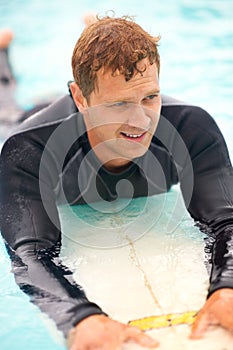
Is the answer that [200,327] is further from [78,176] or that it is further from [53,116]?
[53,116]

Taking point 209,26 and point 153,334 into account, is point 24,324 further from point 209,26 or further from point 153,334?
point 209,26

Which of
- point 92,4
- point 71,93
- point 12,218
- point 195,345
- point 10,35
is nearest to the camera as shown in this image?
point 195,345

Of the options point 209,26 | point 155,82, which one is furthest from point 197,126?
point 209,26

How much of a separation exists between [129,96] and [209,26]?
133 inches

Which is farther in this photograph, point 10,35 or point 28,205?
point 10,35

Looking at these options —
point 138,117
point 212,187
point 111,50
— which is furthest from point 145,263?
point 111,50

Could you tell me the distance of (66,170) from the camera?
2342 millimetres

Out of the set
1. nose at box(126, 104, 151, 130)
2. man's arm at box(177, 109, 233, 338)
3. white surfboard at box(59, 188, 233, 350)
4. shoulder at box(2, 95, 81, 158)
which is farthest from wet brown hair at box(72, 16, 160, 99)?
white surfboard at box(59, 188, 233, 350)

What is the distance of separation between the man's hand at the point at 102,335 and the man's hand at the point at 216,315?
0.41 feet

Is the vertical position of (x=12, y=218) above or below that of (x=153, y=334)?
above

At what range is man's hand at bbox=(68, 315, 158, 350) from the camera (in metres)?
1.58

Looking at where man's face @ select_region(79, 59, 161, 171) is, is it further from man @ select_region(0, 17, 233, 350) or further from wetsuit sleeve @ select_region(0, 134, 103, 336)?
wetsuit sleeve @ select_region(0, 134, 103, 336)

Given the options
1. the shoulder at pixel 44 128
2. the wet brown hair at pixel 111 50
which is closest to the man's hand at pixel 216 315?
the wet brown hair at pixel 111 50

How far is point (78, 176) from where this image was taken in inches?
93.4
